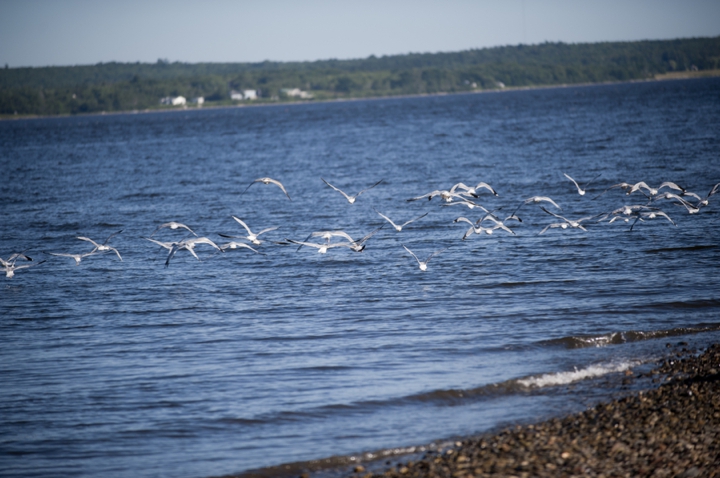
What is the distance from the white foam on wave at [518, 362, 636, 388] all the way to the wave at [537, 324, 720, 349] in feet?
4.52

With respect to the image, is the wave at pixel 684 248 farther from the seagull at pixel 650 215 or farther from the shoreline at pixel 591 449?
the shoreline at pixel 591 449

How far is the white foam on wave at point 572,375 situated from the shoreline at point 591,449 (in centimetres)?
127

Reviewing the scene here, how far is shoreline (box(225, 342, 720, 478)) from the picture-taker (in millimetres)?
9398

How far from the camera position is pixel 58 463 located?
11016 mm

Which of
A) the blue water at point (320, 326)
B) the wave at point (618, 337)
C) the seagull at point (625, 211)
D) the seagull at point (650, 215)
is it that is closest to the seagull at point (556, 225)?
the blue water at point (320, 326)

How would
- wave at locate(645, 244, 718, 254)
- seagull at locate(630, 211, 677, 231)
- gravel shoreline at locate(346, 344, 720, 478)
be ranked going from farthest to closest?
1. seagull at locate(630, 211, 677, 231)
2. wave at locate(645, 244, 718, 254)
3. gravel shoreline at locate(346, 344, 720, 478)

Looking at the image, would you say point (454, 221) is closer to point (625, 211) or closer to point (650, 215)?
point (625, 211)

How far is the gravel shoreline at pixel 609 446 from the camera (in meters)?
9.37

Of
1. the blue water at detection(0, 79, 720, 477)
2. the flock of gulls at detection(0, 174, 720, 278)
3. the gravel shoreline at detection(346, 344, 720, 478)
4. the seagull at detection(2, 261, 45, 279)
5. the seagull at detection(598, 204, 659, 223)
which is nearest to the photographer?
the gravel shoreline at detection(346, 344, 720, 478)

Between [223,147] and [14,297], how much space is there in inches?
2739

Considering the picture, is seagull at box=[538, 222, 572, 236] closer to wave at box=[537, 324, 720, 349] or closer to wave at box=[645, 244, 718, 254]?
wave at box=[645, 244, 718, 254]

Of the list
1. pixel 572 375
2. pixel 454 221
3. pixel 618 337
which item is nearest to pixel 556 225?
pixel 454 221

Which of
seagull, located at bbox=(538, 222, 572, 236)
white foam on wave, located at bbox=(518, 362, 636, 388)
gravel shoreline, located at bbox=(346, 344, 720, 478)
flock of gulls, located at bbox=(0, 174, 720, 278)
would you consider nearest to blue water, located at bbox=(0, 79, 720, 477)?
white foam on wave, located at bbox=(518, 362, 636, 388)

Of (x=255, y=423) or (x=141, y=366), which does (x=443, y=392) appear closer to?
(x=255, y=423)
